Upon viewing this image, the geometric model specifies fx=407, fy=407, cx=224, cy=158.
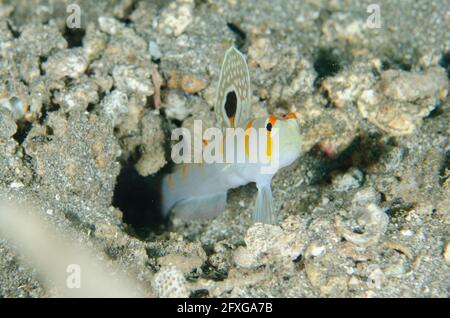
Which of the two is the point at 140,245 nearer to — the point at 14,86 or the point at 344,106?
the point at 14,86

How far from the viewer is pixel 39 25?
344 centimetres

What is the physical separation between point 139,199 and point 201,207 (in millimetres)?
725

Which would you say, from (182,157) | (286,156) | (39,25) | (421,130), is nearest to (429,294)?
(286,156)

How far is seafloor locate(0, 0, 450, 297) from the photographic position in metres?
2.23

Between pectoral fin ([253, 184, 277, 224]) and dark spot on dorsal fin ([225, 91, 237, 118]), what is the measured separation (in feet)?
1.96

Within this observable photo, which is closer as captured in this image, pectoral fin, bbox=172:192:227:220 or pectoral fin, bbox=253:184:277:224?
pectoral fin, bbox=253:184:277:224

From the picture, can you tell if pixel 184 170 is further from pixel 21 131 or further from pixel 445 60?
pixel 445 60

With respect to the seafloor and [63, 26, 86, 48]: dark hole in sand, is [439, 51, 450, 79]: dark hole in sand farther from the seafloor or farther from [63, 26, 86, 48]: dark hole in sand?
[63, 26, 86, 48]: dark hole in sand

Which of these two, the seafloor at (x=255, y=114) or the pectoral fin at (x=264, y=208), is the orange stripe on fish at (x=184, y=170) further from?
the pectoral fin at (x=264, y=208)

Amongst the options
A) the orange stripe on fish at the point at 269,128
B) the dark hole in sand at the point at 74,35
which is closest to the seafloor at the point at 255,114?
the dark hole in sand at the point at 74,35

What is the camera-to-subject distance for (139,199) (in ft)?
13.1

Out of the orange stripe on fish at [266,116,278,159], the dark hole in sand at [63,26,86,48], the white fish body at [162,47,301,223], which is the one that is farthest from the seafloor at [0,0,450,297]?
the orange stripe on fish at [266,116,278,159]
